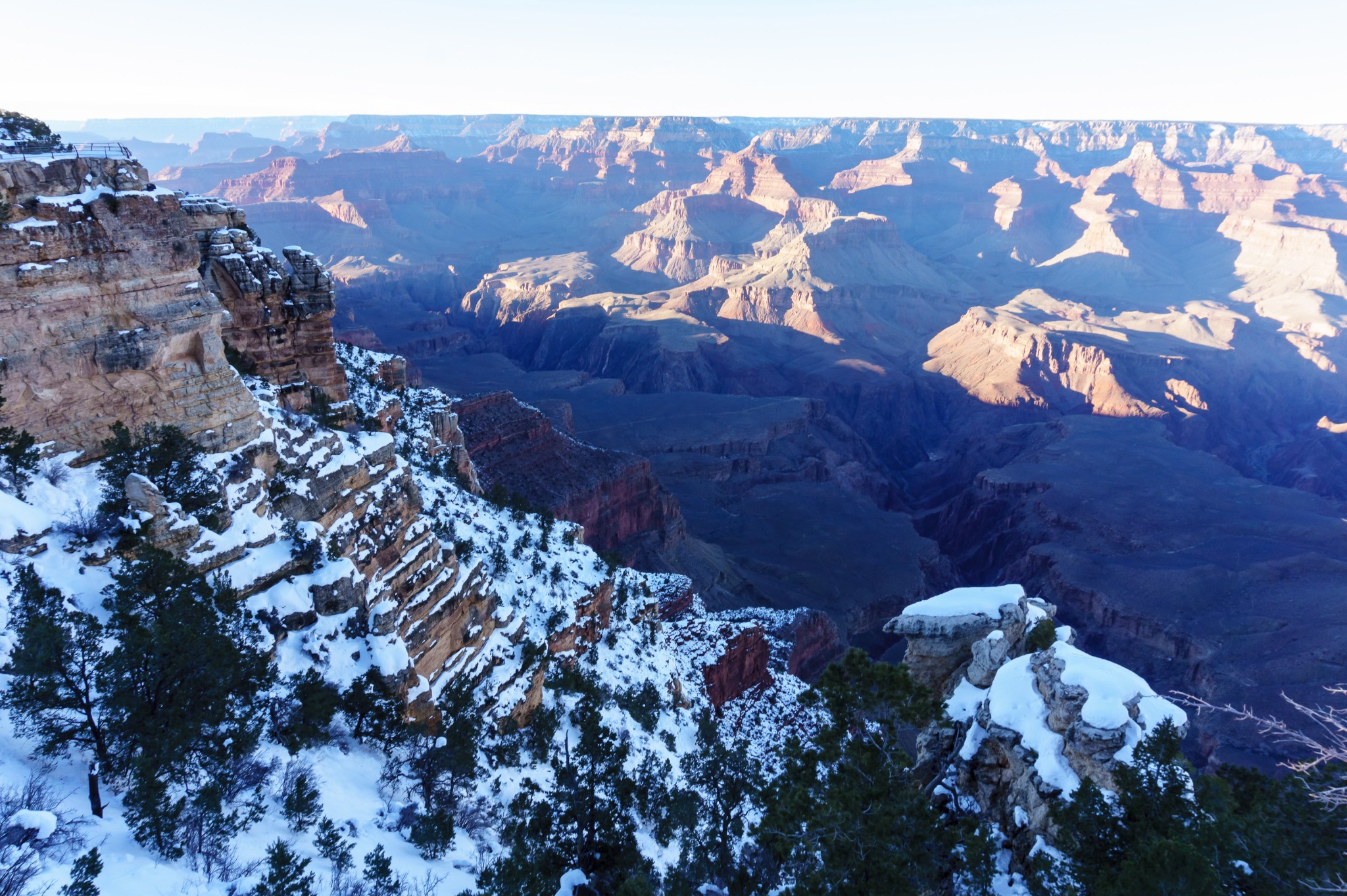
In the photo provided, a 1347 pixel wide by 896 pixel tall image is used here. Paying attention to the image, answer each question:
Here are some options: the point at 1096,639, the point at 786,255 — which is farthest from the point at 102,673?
the point at 786,255

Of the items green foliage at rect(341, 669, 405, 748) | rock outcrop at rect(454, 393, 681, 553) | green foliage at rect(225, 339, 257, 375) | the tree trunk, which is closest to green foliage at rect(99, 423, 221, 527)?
green foliage at rect(341, 669, 405, 748)

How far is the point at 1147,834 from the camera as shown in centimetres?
1420

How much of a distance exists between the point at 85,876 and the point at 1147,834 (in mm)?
17299

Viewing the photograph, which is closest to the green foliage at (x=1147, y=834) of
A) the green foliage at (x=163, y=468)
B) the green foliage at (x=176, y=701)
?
the green foliage at (x=176, y=701)

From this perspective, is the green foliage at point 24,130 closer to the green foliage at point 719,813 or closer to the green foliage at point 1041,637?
the green foliage at point 719,813

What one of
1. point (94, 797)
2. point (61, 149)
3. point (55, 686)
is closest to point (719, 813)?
point (94, 797)

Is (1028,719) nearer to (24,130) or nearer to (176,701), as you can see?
(176,701)

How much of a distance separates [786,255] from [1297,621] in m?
153

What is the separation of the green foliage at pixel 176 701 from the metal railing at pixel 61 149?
9.94 m

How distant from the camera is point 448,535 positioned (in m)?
31.0

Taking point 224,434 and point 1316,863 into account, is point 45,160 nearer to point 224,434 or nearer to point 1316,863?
point 224,434

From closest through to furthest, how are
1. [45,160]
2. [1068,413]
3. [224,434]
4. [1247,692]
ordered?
[45,160], [224,434], [1247,692], [1068,413]

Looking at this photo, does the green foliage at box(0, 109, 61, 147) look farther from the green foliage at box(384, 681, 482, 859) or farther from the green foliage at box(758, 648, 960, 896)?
the green foliage at box(758, 648, 960, 896)

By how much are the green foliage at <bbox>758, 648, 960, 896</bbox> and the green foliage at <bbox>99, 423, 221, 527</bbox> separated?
49.5 ft
